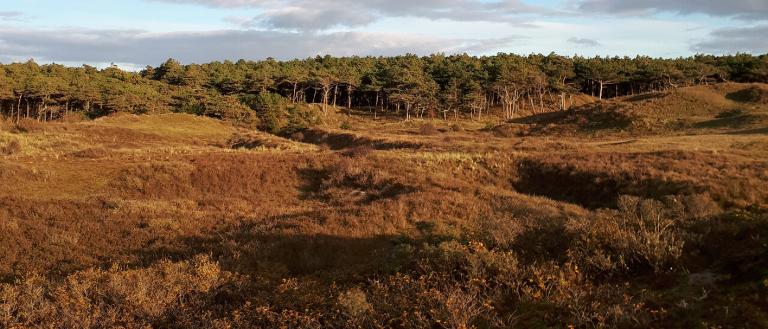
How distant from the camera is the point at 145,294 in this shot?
7613mm

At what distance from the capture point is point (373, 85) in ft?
317

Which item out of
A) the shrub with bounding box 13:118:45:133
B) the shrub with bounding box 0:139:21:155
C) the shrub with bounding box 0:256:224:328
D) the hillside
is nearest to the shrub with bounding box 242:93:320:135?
the shrub with bounding box 13:118:45:133

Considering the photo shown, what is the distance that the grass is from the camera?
650cm

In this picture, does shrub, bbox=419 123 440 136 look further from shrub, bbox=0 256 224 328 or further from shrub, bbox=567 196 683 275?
shrub, bbox=0 256 224 328

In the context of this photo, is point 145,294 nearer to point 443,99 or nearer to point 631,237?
point 631,237

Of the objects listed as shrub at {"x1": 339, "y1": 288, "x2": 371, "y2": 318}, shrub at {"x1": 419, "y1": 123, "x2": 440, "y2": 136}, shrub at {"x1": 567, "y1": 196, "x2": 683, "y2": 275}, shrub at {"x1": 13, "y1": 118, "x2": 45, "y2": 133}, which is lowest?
shrub at {"x1": 339, "y1": 288, "x2": 371, "y2": 318}

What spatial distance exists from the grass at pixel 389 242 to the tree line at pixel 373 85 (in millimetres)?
56642

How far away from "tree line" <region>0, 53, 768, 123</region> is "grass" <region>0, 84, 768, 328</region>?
5664 centimetres

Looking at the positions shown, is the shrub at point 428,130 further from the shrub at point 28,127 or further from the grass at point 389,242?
the shrub at point 28,127

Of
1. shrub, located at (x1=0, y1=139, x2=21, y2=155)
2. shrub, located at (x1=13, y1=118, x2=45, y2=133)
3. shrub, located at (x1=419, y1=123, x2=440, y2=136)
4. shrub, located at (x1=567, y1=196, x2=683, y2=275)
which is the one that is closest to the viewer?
shrub, located at (x1=567, y1=196, x2=683, y2=275)

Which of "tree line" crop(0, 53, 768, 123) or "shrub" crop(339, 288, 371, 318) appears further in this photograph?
"tree line" crop(0, 53, 768, 123)

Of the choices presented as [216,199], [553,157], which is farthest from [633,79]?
[216,199]

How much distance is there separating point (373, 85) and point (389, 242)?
284ft

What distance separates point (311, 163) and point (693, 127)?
125 ft
